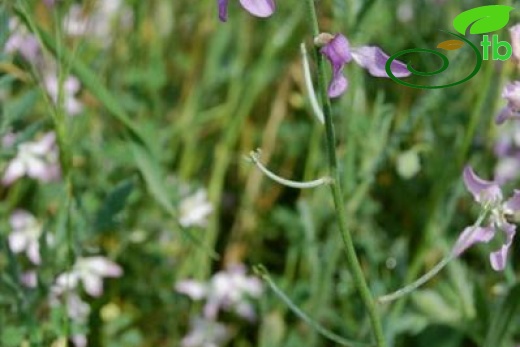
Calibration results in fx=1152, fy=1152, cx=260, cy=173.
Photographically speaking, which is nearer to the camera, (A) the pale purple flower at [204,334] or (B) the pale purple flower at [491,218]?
(B) the pale purple flower at [491,218]

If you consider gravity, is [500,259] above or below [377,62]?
below

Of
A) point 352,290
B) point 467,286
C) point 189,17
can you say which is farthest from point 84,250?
point 189,17

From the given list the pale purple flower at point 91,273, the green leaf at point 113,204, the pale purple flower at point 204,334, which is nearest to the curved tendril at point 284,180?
the green leaf at point 113,204

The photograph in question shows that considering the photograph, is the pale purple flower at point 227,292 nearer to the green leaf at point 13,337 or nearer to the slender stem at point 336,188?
the green leaf at point 13,337

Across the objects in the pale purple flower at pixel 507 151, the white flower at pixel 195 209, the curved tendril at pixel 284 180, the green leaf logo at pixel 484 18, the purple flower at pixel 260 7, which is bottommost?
the pale purple flower at pixel 507 151

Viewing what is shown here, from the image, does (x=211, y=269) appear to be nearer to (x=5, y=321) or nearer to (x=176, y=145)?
(x=176, y=145)

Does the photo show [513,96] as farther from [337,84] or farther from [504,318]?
[504,318]

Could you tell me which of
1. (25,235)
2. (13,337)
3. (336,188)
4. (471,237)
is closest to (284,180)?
(336,188)
